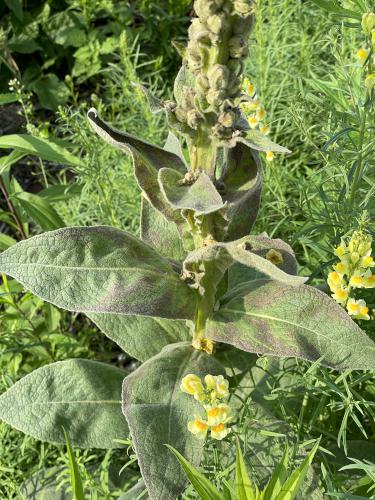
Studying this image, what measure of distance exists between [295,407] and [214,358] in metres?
0.34

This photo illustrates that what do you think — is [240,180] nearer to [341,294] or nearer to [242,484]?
[341,294]

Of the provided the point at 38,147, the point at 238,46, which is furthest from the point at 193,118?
the point at 38,147

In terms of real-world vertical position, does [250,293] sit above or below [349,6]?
below

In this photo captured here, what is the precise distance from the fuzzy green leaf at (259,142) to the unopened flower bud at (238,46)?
0.15 meters

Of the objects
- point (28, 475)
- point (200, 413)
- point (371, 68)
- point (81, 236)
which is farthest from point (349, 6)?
point (28, 475)

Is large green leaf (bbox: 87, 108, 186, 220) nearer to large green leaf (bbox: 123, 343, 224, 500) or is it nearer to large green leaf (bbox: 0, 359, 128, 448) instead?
large green leaf (bbox: 123, 343, 224, 500)

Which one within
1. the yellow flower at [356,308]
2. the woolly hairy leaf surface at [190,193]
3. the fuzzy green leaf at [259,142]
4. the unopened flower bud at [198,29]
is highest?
the unopened flower bud at [198,29]

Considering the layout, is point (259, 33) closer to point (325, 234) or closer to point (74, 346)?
point (325, 234)

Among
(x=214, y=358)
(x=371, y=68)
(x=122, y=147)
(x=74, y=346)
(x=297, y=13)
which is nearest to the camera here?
(x=122, y=147)

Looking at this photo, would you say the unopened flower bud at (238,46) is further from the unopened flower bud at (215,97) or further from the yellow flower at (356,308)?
the yellow flower at (356,308)

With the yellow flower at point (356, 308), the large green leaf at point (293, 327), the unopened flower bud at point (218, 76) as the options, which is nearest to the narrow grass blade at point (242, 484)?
the large green leaf at point (293, 327)

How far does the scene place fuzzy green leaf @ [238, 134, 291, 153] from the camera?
1.17m

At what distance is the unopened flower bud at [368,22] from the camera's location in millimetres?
1478

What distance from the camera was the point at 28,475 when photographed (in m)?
1.91
